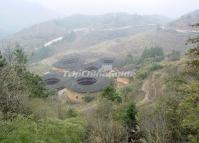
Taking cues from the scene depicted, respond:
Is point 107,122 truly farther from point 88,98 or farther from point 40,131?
point 88,98

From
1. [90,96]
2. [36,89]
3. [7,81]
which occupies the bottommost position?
[90,96]

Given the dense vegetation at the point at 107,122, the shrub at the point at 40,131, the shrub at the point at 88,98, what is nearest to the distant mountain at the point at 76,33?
the shrub at the point at 88,98

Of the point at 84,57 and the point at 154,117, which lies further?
the point at 84,57

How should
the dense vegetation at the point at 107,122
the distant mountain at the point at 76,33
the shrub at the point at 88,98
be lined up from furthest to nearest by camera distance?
the distant mountain at the point at 76,33, the shrub at the point at 88,98, the dense vegetation at the point at 107,122

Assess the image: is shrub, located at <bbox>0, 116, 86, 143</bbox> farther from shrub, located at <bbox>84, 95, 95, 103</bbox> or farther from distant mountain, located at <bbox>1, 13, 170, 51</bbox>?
distant mountain, located at <bbox>1, 13, 170, 51</bbox>

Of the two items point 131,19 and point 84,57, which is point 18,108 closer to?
point 84,57

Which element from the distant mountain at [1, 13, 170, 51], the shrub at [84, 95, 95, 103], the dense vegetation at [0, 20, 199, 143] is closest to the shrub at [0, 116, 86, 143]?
the dense vegetation at [0, 20, 199, 143]

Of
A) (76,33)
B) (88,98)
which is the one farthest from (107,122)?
(76,33)

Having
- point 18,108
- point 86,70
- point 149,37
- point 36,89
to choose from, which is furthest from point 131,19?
point 18,108

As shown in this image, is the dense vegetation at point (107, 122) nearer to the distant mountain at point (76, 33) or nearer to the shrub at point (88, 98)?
the shrub at point (88, 98)

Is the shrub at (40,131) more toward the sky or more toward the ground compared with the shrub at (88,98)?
more toward the sky

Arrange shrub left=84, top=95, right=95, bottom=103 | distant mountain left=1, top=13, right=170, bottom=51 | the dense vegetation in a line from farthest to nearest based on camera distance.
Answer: distant mountain left=1, top=13, right=170, bottom=51 < shrub left=84, top=95, right=95, bottom=103 < the dense vegetation
